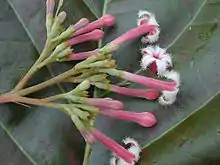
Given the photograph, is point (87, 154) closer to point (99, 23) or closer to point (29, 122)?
point (29, 122)

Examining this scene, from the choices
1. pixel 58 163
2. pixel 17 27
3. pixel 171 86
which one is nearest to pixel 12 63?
pixel 17 27

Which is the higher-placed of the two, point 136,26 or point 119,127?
point 136,26

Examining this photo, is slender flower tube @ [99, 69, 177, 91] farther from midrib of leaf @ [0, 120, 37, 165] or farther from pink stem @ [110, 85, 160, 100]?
midrib of leaf @ [0, 120, 37, 165]

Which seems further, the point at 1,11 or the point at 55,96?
the point at 1,11

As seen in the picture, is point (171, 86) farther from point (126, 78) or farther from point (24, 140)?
point (24, 140)

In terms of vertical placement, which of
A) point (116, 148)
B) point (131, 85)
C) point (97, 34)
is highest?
point (97, 34)

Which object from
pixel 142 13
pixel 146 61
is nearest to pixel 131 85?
pixel 146 61
